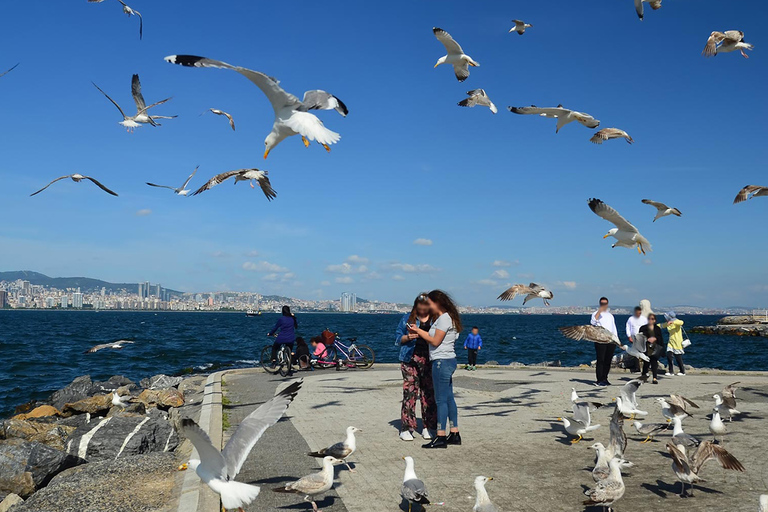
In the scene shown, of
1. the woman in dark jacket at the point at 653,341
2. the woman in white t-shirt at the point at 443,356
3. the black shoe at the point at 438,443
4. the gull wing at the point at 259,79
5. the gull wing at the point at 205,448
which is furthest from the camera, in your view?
the woman in dark jacket at the point at 653,341

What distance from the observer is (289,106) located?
324 inches

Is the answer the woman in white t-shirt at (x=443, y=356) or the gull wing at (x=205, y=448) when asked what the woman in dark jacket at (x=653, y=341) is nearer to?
the woman in white t-shirt at (x=443, y=356)

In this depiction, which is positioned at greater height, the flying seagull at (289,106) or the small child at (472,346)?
the flying seagull at (289,106)

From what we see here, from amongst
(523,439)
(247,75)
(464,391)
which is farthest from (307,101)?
(464,391)

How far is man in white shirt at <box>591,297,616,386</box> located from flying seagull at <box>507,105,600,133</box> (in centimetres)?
380

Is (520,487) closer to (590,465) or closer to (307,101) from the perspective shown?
(590,465)

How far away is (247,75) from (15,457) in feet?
19.8

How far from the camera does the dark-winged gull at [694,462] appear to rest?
19.2 feet

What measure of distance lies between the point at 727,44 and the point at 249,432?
11.8 meters

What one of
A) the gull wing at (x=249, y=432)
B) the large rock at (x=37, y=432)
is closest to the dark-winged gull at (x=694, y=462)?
the gull wing at (x=249, y=432)

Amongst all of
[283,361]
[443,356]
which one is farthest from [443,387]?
[283,361]

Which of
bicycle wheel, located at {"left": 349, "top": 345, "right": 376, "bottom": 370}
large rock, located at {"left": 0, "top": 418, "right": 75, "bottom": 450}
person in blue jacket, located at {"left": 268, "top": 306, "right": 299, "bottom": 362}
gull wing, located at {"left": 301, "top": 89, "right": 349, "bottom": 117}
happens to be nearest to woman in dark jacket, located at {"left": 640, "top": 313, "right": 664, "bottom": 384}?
bicycle wheel, located at {"left": 349, "top": 345, "right": 376, "bottom": 370}

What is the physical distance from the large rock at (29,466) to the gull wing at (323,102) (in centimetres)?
591

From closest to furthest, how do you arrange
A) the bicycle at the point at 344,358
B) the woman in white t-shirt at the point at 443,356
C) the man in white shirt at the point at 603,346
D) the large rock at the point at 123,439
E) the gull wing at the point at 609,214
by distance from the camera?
1. the woman in white t-shirt at the point at 443,356
2. the large rock at the point at 123,439
3. the gull wing at the point at 609,214
4. the man in white shirt at the point at 603,346
5. the bicycle at the point at 344,358
